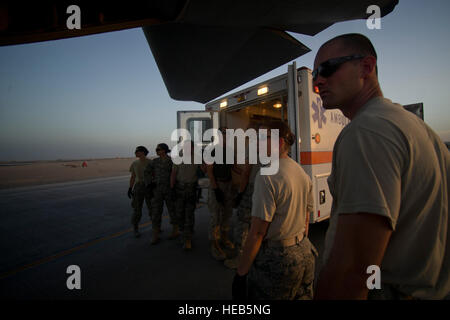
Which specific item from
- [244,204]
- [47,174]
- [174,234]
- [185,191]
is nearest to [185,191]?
[185,191]

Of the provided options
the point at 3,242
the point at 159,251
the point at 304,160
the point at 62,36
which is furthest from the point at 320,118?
the point at 3,242

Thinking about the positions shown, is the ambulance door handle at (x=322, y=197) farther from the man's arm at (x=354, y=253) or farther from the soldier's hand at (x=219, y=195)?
the man's arm at (x=354, y=253)

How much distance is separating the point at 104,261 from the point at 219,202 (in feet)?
7.78

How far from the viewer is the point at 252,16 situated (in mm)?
3926

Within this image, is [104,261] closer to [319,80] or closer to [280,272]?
[280,272]

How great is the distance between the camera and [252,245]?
1229 millimetres

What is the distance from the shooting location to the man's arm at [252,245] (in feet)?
4.01

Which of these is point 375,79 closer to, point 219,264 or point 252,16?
point 219,264

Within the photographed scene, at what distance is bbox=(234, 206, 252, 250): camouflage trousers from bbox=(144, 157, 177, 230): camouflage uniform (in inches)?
81.3

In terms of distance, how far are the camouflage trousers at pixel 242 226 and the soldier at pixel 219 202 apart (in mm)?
769

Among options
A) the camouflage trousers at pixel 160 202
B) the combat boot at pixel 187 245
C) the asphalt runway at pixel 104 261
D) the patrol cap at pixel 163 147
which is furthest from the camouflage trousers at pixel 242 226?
the patrol cap at pixel 163 147

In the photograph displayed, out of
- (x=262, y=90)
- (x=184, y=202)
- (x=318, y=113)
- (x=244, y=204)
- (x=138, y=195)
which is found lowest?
(x=184, y=202)

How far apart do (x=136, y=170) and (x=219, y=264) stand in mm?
2984

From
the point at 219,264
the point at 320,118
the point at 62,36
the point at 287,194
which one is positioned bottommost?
the point at 219,264
